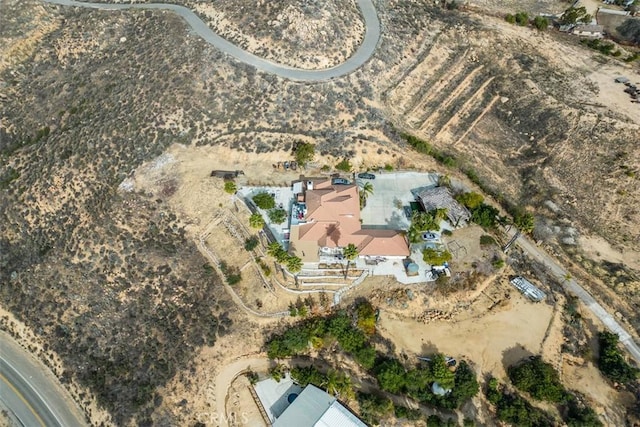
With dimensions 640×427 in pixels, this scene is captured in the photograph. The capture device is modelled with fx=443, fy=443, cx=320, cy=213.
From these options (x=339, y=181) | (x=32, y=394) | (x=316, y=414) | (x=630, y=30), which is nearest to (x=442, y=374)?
(x=316, y=414)

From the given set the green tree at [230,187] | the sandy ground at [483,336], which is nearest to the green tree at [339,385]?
the sandy ground at [483,336]

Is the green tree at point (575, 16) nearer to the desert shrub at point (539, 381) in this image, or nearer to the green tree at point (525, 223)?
the green tree at point (525, 223)

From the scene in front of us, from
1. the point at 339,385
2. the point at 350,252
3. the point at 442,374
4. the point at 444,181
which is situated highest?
the point at 444,181

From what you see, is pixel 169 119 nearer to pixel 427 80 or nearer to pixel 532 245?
pixel 427 80

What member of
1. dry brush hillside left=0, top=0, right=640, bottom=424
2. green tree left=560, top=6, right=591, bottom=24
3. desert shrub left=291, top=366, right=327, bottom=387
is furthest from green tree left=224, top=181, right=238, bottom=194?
green tree left=560, top=6, right=591, bottom=24

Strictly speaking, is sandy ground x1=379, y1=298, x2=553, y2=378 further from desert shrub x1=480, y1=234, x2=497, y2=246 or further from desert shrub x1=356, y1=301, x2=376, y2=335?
desert shrub x1=480, y1=234, x2=497, y2=246

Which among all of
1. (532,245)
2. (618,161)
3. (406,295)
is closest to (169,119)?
(406,295)

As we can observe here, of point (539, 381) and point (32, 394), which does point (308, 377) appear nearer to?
point (539, 381)
